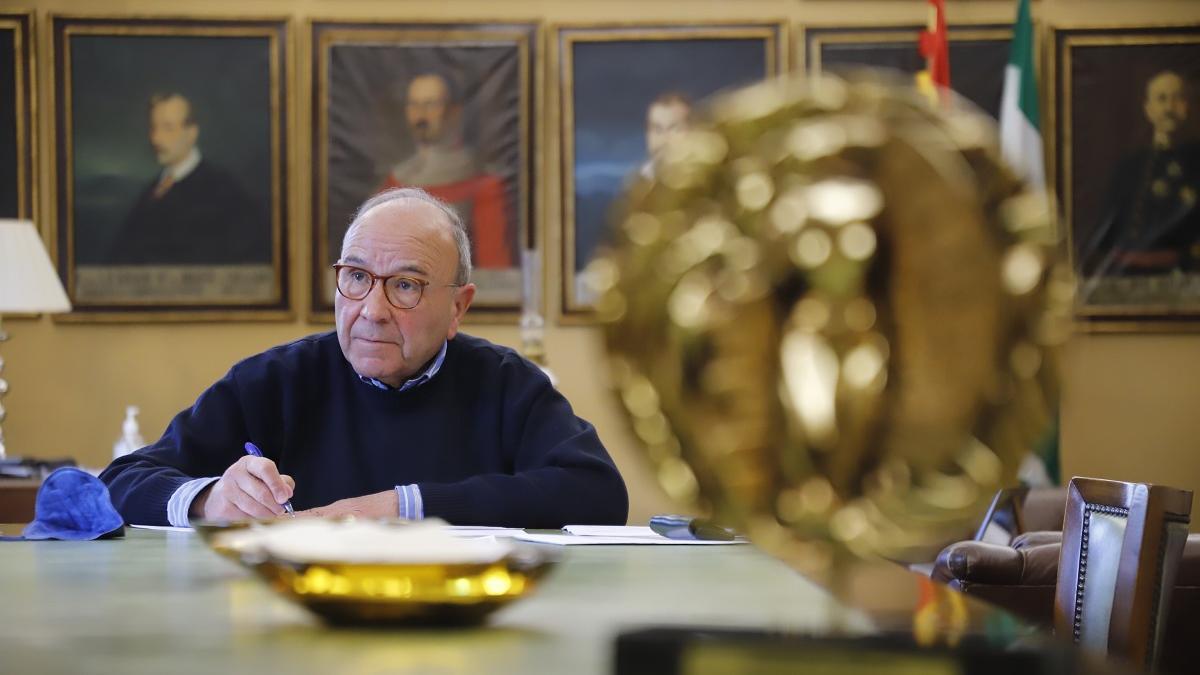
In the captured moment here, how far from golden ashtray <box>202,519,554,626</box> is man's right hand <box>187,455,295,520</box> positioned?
47.6 inches

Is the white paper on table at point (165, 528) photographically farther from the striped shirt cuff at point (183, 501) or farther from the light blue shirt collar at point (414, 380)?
the light blue shirt collar at point (414, 380)

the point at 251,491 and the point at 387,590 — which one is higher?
the point at 387,590

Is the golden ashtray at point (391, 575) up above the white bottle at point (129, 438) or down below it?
above

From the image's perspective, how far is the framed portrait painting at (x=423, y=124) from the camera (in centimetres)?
654

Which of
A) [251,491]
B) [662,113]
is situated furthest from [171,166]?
[251,491]

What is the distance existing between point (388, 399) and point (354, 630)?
203cm

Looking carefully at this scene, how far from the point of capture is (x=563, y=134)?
6.59 meters

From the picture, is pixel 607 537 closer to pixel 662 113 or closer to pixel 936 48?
pixel 936 48

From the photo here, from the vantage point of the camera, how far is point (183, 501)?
2381mm

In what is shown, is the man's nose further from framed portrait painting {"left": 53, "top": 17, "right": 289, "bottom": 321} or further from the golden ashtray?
framed portrait painting {"left": 53, "top": 17, "right": 289, "bottom": 321}

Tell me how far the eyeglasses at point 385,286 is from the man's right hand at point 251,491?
710 millimetres

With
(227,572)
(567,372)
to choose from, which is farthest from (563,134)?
(227,572)

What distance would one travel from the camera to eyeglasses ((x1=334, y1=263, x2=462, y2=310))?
9.59ft

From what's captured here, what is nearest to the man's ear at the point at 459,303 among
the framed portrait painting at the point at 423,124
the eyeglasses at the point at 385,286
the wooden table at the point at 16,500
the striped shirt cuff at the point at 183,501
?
the eyeglasses at the point at 385,286
